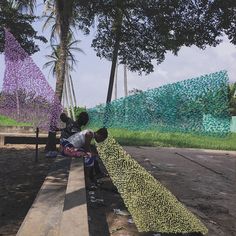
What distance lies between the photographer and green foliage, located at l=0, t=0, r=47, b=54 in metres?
25.0

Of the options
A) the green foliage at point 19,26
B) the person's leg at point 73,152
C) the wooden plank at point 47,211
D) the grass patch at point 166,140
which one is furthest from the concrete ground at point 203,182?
the green foliage at point 19,26

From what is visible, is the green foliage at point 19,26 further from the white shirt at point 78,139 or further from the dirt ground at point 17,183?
the white shirt at point 78,139

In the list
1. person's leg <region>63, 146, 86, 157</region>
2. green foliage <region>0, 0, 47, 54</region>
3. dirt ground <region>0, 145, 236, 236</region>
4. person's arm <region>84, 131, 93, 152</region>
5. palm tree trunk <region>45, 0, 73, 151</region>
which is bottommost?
dirt ground <region>0, 145, 236, 236</region>

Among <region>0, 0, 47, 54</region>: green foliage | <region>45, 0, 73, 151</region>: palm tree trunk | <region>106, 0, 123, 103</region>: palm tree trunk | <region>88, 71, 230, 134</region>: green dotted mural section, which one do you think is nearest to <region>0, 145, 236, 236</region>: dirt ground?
<region>88, 71, 230, 134</region>: green dotted mural section

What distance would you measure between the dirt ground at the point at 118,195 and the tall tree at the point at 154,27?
3.54m

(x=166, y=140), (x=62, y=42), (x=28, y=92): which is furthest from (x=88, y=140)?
(x=166, y=140)

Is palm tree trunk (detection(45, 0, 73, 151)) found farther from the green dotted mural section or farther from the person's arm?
the person's arm

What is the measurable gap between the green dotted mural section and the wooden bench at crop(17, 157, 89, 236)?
190 centimetres

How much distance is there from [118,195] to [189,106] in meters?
1.86

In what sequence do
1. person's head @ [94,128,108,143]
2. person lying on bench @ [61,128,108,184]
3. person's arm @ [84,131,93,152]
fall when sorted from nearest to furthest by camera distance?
1. person's head @ [94,128,108,143]
2. person's arm @ [84,131,93,152]
3. person lying on bench @ [61,128,108,184]

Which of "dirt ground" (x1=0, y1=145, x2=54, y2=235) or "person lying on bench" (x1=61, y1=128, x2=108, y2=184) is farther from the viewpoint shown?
"person lying on bench" (x1=61, y1=128, x2=108, y2=184)

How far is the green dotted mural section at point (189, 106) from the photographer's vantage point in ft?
26.7

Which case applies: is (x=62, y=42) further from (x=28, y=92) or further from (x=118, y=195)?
(x=118, y=195)

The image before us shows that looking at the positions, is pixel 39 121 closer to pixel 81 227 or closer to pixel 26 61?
pixel 26 61
